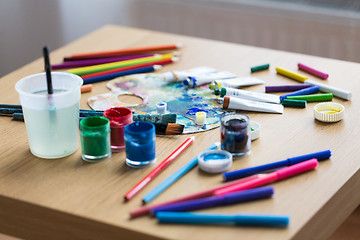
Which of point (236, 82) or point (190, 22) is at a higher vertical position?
point (236, 82)

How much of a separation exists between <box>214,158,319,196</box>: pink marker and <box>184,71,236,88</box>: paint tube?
1.16ft

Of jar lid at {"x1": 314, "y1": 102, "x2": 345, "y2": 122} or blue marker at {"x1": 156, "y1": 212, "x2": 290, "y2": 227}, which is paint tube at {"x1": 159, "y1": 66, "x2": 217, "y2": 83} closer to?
jar lid at {"x1": 314, "y1": 102, "x2": 345, "y2": 122}

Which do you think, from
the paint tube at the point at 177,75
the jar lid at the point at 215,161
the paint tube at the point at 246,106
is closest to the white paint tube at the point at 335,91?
the paint tube at the point at 246,106

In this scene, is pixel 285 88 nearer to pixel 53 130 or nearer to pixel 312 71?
pixel 312 71

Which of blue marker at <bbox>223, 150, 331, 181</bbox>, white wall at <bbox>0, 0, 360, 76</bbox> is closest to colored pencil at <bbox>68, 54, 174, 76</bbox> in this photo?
blue marker at <bbox>223, 150, 331, 181</bbox>

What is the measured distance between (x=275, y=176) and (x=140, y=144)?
192 mm

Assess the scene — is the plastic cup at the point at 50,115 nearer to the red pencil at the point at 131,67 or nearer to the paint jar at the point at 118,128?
the paint jar at the point at 118,128

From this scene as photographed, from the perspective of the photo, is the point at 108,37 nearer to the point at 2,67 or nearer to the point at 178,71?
the point at 178,71

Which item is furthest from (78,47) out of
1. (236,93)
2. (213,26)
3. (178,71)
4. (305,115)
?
(213,26)

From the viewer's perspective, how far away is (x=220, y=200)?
73 cm

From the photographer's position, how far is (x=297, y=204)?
73 centimetres

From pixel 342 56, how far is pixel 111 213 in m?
1.45

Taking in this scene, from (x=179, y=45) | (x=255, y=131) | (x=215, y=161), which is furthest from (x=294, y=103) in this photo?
(x=179, y=45)

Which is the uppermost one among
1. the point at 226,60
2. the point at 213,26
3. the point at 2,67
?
the point at 226,60
